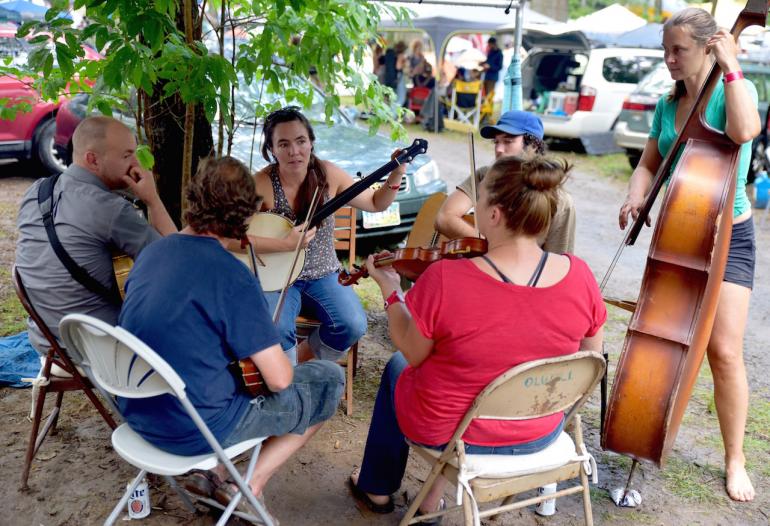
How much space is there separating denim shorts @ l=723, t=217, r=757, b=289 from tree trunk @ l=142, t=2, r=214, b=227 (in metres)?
2.33

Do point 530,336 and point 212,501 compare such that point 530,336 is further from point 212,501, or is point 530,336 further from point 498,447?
point 212,501

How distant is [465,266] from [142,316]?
89 centimetres

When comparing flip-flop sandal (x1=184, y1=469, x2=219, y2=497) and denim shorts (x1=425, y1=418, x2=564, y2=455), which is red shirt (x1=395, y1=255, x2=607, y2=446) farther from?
flip-flop sandal (x1=184, y1=469, x2=219, y2=497)

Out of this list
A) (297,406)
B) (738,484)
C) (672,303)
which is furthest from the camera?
(738,484)

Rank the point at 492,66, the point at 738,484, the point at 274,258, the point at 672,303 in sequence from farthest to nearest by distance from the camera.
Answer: the point at 492,66 < the point at 274,258 < the point at 738,484 < the point at 672,303

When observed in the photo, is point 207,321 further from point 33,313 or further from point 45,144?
point 45,144

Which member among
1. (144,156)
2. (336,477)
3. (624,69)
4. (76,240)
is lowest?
(336,477)

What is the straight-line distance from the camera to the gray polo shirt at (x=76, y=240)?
8.18ft

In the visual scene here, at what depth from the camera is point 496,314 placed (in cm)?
191

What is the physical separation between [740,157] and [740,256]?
40 cm

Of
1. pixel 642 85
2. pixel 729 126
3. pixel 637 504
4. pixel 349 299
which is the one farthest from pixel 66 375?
pixel 642 85

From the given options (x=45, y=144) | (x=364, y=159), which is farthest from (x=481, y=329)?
(x=45, y=144)

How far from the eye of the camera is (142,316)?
196cm

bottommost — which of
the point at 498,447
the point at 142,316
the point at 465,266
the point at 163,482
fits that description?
the point at 163,482
